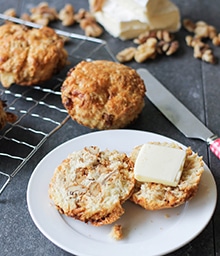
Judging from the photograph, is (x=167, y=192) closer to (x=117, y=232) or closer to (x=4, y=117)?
(x=117, y=232)

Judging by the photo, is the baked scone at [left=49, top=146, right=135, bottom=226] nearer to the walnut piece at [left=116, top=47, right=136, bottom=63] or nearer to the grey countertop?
the grey countertop

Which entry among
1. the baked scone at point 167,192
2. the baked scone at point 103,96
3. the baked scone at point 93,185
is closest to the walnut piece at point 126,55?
the baked scone at point 103,96

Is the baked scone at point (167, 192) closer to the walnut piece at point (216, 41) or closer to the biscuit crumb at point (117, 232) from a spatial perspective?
the biscuit crumb at point (117, 232)

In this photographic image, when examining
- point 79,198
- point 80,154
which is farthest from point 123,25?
point 79,198

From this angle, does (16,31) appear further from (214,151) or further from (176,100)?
(214,151)

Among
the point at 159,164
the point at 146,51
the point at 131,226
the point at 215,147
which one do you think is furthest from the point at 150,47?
the point at 131,226
